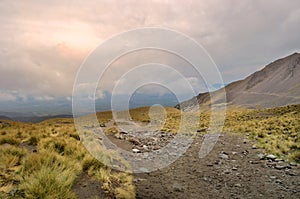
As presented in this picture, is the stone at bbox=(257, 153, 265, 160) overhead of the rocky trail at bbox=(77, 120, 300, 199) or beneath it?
overhead

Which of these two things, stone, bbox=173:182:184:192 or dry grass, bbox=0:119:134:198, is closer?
dry grass, bbox=0:119:134:198

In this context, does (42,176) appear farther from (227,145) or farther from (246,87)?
(246,87)

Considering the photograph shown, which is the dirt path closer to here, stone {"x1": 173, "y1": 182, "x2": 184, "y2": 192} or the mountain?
stone {"x1": 173, "y1": 182, "x2": 184, "y2": 192}

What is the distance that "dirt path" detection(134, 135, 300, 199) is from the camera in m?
7.64

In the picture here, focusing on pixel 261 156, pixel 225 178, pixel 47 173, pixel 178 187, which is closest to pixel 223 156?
pixel 261 156

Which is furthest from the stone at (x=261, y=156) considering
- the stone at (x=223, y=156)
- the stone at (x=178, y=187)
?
the stone at (x=178, y=187)

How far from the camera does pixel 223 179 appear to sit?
9102 mm

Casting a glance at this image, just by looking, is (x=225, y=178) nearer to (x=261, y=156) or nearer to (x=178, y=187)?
(x=178, y=187)

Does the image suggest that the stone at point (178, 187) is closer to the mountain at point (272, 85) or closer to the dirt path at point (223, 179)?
the dirt path at point (223, 179)

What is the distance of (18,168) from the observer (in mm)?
6676

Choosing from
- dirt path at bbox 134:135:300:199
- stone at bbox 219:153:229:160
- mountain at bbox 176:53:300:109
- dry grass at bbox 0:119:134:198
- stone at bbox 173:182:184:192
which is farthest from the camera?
mountain at bbox 176:53:300:109

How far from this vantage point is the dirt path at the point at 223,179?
25.1 ft

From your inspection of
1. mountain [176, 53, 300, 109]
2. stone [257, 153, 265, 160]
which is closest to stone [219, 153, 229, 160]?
stone [257, 153, 265, 160]

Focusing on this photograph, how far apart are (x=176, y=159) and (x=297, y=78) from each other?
13354 centimetres
